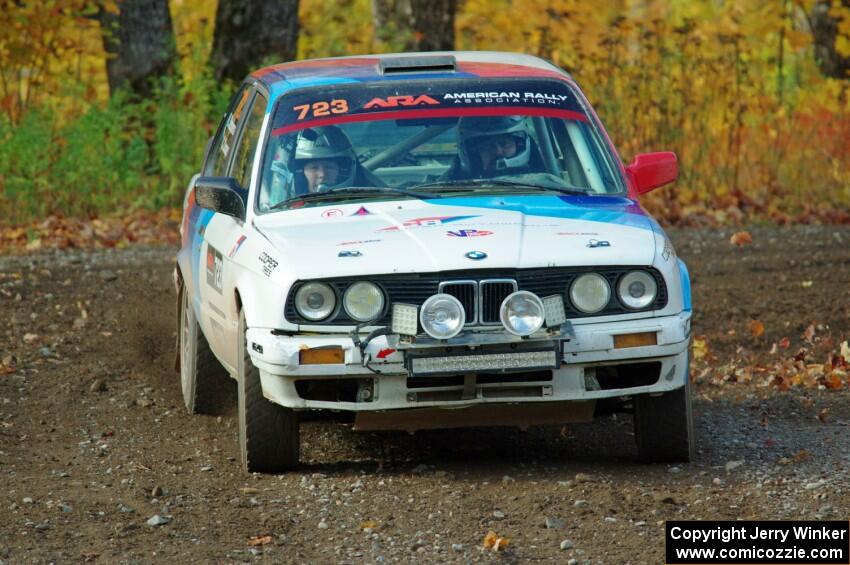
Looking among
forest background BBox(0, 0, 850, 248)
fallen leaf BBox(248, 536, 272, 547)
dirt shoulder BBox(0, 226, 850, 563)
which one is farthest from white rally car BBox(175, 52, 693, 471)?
forest background BBox(0, 0, 850, 248)

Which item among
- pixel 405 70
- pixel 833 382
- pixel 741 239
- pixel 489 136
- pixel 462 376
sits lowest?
pixel 741 239

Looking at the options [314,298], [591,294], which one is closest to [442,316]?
[314,298]

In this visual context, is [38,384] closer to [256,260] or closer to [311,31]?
[256,260]

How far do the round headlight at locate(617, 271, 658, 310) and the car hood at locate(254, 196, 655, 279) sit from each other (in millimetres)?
79

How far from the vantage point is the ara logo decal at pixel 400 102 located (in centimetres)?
747

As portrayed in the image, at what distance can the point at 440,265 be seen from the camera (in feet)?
20.6

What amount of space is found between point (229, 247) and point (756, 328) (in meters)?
4.40

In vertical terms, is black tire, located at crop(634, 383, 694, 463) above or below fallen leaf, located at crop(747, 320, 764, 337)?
above

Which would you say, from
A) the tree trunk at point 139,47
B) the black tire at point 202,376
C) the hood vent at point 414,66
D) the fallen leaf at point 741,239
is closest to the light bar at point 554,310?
the hood vent at point 414,66

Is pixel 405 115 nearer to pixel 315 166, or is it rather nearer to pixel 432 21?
pixel 315 166

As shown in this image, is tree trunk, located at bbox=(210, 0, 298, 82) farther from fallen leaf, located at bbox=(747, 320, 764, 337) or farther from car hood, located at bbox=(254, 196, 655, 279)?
car hood, located at bbox=(254, 196, 655, 279)


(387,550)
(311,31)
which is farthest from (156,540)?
(311,31)

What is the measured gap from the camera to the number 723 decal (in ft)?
24.5

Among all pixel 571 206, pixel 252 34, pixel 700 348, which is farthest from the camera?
pixel 252 34
